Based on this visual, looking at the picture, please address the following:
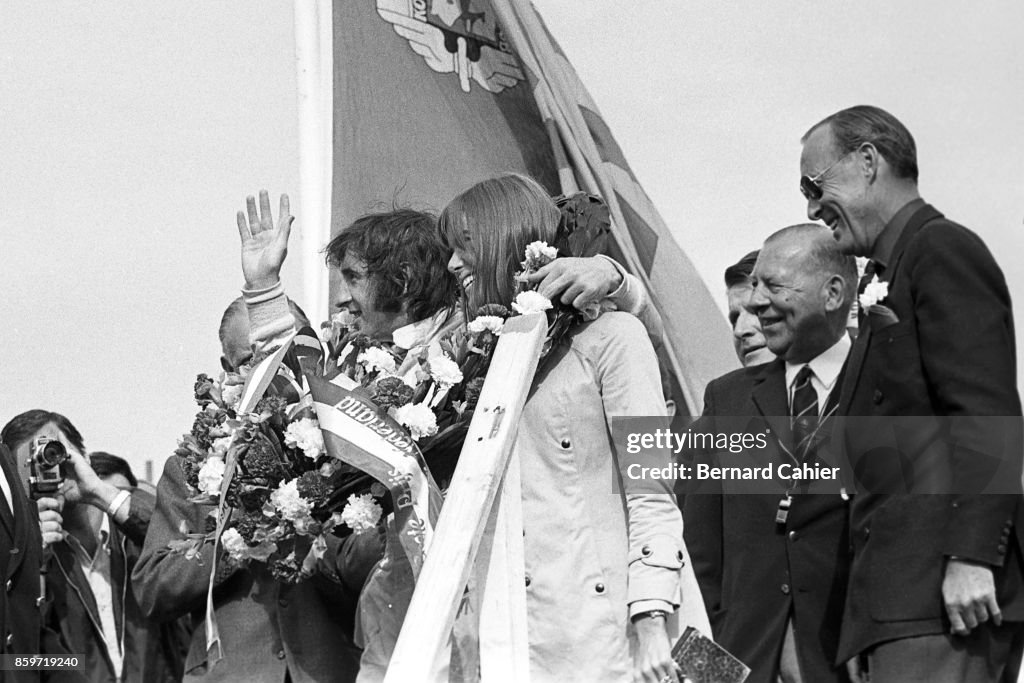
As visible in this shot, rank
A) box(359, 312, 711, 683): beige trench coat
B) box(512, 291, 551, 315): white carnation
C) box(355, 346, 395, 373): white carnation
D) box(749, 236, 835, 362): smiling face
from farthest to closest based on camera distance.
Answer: box(749, 236, 835, 362): smiling face < box(355, 346, 395, 373): white carnation < box(512, 291, 551, 315): white carnation < box(359, 312, 711, 683): beige trench coat

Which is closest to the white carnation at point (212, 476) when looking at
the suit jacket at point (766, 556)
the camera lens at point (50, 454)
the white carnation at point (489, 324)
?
the white carnation at point (489, 324)

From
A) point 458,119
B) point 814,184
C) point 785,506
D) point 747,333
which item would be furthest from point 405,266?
point 458,119

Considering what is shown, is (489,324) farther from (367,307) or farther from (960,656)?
(960,656)

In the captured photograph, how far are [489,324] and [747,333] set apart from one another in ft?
7.28

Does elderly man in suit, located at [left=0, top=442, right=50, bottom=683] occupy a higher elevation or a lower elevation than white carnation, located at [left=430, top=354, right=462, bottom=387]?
lower

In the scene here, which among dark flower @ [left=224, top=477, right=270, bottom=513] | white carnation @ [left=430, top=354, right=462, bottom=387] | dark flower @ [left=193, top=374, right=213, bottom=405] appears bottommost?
dark flower @ [left=224, top=477, right=270, bottom=513]

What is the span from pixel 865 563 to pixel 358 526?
125 centimetres

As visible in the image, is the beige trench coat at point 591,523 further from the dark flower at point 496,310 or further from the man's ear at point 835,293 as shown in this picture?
the man's ear at point 835,293

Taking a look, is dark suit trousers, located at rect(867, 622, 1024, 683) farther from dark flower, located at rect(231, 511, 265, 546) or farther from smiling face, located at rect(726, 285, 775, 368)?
smiling face, located at rect(726, 285, 775, 368)

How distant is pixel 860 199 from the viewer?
145 inches

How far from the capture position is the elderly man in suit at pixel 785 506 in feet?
13.4

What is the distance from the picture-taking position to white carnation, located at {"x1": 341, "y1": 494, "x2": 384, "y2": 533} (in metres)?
3.65

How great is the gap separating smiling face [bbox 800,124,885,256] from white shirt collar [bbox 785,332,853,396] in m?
0.70

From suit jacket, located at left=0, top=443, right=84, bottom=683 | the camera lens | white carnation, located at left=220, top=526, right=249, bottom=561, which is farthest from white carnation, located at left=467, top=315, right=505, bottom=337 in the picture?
the camera lens
